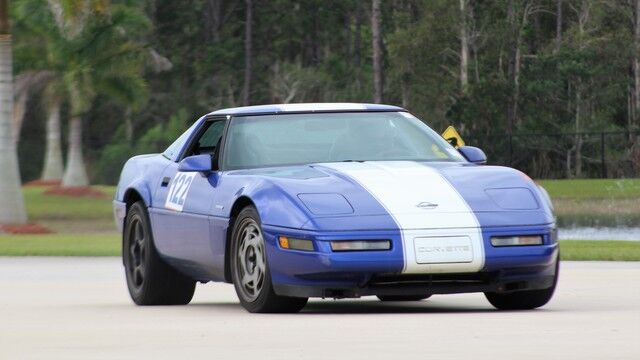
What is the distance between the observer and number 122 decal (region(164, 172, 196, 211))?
12969mm

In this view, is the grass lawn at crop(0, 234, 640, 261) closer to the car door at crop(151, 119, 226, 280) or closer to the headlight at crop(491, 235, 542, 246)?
the car door at crop(151, 119, 226, 280)

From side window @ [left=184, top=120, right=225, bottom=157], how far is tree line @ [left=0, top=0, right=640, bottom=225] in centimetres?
3136

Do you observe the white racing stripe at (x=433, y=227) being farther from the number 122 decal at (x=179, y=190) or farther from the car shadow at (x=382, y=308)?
the number 122 decal at (x=179, y=190)

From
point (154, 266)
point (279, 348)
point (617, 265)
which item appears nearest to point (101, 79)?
point (617, 265)

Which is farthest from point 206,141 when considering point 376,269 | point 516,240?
point 516,240

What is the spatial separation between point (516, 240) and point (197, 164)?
2.39 metres

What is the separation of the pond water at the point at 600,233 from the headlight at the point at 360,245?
789 inches

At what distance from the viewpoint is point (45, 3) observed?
46.4 m

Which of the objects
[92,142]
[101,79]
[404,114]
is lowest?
[92,142]

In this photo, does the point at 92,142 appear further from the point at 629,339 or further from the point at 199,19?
the point at 629,339

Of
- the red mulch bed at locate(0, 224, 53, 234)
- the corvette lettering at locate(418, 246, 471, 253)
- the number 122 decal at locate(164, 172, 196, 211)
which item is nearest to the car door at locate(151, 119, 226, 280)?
the number 122 decal at locate(164, 172, 196, 211)

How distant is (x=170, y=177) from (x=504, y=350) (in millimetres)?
4998

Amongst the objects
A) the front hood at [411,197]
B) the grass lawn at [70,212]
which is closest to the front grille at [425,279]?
the front hood at [411,197]

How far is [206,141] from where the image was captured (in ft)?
44.4
